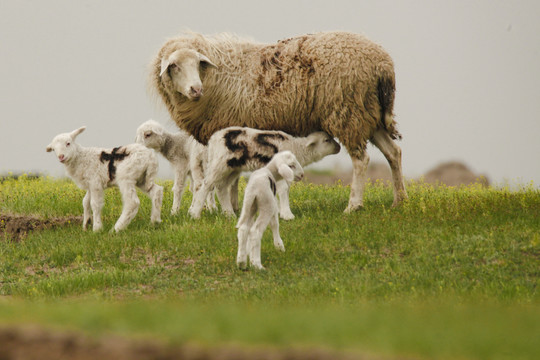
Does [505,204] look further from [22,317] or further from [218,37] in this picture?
[22,317]

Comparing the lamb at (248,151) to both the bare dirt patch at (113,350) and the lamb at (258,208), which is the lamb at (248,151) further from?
the bare dirt patch at (113,350)

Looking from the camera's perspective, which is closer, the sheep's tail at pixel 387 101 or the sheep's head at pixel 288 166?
the sheep's head at pixel 288 166

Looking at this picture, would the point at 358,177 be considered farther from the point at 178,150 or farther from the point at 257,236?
the point at 257,236

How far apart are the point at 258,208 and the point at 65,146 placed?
511cm

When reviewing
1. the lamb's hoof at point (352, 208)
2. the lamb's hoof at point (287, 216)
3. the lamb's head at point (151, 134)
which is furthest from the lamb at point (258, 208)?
the lamb's head at point (151, 134)

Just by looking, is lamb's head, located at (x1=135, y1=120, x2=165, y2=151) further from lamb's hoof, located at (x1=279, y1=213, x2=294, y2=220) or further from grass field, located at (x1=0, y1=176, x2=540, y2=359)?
lamb's hoof, located at (x1=279, y1=213, x2=294, y2=220)

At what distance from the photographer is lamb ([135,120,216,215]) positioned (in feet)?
48.1

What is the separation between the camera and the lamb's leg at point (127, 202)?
13.1m

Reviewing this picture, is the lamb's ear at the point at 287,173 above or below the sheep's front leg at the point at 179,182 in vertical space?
above

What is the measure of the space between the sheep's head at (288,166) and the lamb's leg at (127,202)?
3.91 metres

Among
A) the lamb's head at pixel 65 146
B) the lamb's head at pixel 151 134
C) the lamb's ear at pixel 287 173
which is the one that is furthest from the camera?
the lamb's head at pixel 151 134

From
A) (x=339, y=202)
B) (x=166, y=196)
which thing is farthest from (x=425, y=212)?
(x=166, y=196)

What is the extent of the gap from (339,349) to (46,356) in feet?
6.70

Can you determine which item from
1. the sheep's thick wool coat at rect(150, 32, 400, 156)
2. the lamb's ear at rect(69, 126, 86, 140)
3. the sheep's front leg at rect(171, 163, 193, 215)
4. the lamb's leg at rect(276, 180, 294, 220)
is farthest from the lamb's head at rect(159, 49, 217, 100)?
the lamb's leg at rect(276, 180, 294, 220)
